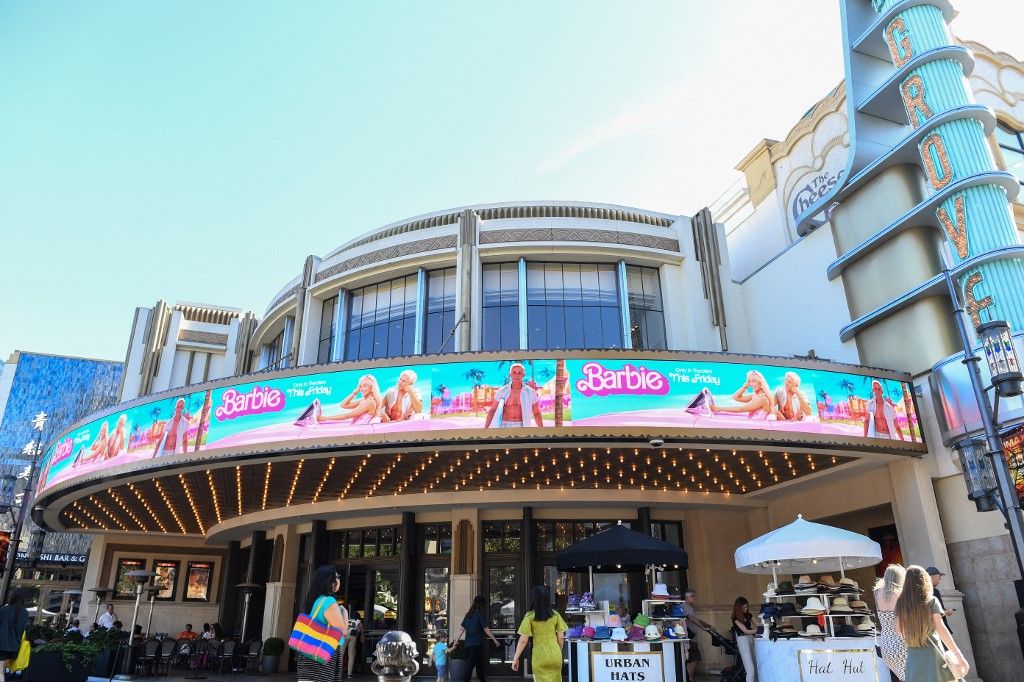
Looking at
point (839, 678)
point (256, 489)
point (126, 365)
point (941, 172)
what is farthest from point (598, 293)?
point (126, 365)

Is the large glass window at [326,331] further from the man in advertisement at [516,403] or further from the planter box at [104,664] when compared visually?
the man in advertisement at [516,403]

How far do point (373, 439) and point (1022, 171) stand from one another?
21655 millimetres

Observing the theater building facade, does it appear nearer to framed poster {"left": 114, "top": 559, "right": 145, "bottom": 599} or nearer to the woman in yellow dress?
framed poster {"left": 114, "top": 559, "right": 145, "bottom": 599}

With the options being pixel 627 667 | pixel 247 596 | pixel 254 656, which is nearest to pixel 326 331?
pixel 247 596

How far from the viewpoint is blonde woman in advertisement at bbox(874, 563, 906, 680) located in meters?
5.50

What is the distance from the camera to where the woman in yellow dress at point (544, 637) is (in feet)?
26.9

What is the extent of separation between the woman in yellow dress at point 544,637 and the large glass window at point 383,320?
13.2 meters

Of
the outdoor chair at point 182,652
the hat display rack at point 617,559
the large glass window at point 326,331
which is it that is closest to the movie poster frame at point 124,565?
the outdoor chair at point 182,652

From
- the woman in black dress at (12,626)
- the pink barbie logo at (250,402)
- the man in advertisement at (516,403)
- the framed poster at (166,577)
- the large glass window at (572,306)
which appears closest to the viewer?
the woman in black dress at (12,626)

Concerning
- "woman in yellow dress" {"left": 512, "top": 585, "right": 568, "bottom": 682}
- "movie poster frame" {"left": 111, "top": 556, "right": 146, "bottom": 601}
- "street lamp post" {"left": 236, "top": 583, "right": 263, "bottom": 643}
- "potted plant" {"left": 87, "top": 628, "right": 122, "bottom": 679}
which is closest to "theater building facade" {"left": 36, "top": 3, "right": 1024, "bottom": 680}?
"street lamp post" {"left": 236, "top": 583, "right": 263, "bottom": 643}

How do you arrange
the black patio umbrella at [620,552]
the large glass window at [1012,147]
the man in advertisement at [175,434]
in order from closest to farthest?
the black patio umbrella at [620,552]
the man in advertisement at [175,434]
the large glass window at [1012,147]

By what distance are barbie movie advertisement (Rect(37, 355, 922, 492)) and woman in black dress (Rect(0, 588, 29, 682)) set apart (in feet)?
15.1

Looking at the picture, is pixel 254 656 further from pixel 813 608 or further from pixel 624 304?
pixel 813 608

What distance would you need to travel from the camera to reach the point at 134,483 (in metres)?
17.9
